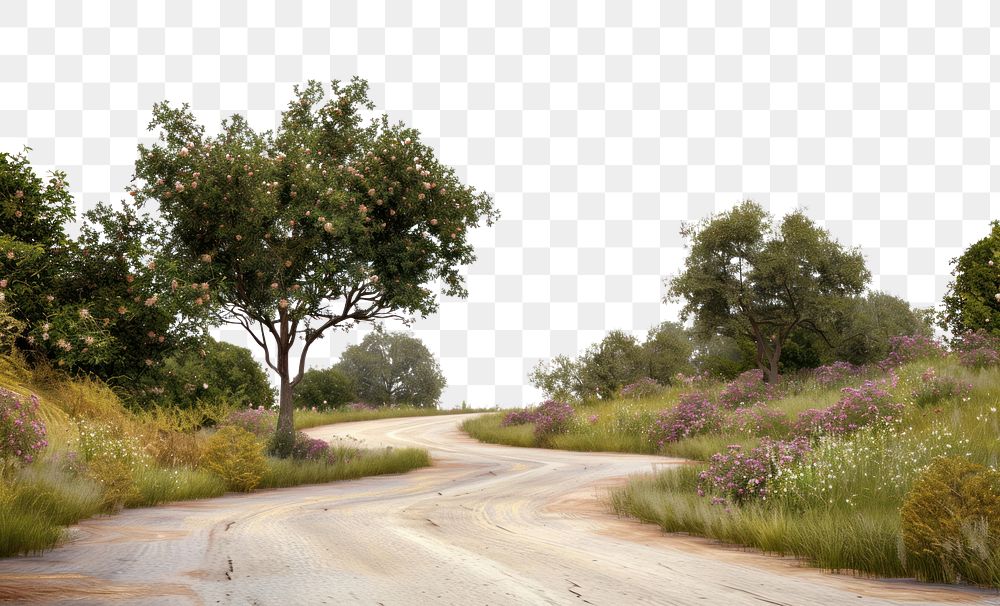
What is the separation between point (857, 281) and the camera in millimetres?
38406

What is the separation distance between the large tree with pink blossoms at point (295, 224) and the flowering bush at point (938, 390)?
43.0 feet

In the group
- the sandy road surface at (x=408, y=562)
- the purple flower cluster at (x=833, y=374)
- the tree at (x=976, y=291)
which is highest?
the tree at (x=976, y=291)

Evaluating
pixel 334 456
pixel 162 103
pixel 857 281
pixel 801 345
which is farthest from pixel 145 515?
pixel 801 345

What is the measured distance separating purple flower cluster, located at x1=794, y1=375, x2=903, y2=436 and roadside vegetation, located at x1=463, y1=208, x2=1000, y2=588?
0.05m

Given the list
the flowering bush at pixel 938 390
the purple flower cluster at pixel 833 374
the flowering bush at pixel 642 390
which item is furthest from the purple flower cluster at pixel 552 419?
the flowering bush at pixel 938 390

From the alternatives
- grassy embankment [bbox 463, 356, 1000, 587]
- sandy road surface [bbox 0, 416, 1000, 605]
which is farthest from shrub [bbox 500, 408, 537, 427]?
sandy road surface [bbox 0, 416, 1000, 605]

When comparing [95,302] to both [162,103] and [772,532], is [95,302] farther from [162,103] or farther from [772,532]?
[772,532]

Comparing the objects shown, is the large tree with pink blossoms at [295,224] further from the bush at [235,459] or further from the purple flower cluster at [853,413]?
the purple flower cluster at [853,413]

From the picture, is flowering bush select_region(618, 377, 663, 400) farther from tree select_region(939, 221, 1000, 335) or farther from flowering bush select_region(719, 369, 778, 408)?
tree select_region(939, 221, 1000, 335)

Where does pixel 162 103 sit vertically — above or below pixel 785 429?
above

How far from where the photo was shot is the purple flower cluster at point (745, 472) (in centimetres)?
981

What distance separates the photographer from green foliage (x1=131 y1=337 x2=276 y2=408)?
1953cm

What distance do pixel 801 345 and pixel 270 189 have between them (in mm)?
42449

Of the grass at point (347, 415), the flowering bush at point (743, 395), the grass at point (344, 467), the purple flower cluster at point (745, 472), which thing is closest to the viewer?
the purple flower cluster at point (745, 472)
